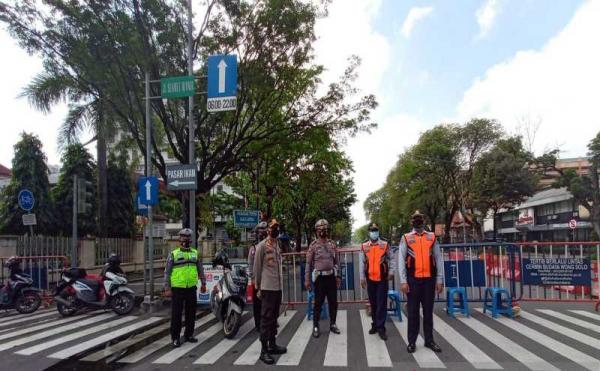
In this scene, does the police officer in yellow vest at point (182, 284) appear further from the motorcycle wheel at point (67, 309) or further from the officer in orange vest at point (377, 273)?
the motorcycle wheel at point (67, 309)

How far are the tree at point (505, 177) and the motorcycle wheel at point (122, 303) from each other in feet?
103

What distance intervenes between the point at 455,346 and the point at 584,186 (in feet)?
92.2

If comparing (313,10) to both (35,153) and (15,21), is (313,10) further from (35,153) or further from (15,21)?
(35,153)

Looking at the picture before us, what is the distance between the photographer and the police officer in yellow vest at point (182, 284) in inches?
291

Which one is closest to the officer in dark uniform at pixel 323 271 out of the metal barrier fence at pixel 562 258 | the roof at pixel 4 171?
the metal barrier fence at pixel 562 258

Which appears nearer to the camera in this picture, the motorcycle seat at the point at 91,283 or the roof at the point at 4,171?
the motorcycle seat at the point at 91,283

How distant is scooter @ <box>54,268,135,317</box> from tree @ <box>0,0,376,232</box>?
4087mm

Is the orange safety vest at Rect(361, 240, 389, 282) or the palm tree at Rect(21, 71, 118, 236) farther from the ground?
the palm tree at Rect(21, 71, 118, 236)

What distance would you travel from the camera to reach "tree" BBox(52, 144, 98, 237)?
28328mm

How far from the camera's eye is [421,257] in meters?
6.64

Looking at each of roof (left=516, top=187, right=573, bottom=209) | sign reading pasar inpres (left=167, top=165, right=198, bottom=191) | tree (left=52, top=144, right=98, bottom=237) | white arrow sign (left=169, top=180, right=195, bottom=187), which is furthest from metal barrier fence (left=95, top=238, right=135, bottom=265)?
roof (left=516, top=187, right=573, bottom=209)

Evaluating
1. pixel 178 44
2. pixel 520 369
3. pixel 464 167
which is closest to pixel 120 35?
pixel 178 44

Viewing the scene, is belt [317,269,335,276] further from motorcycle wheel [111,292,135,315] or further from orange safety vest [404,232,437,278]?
motorcycle wheel [111,292,135,315]

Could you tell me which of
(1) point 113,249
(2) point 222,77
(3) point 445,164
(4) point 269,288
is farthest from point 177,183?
(3) point 445,164
